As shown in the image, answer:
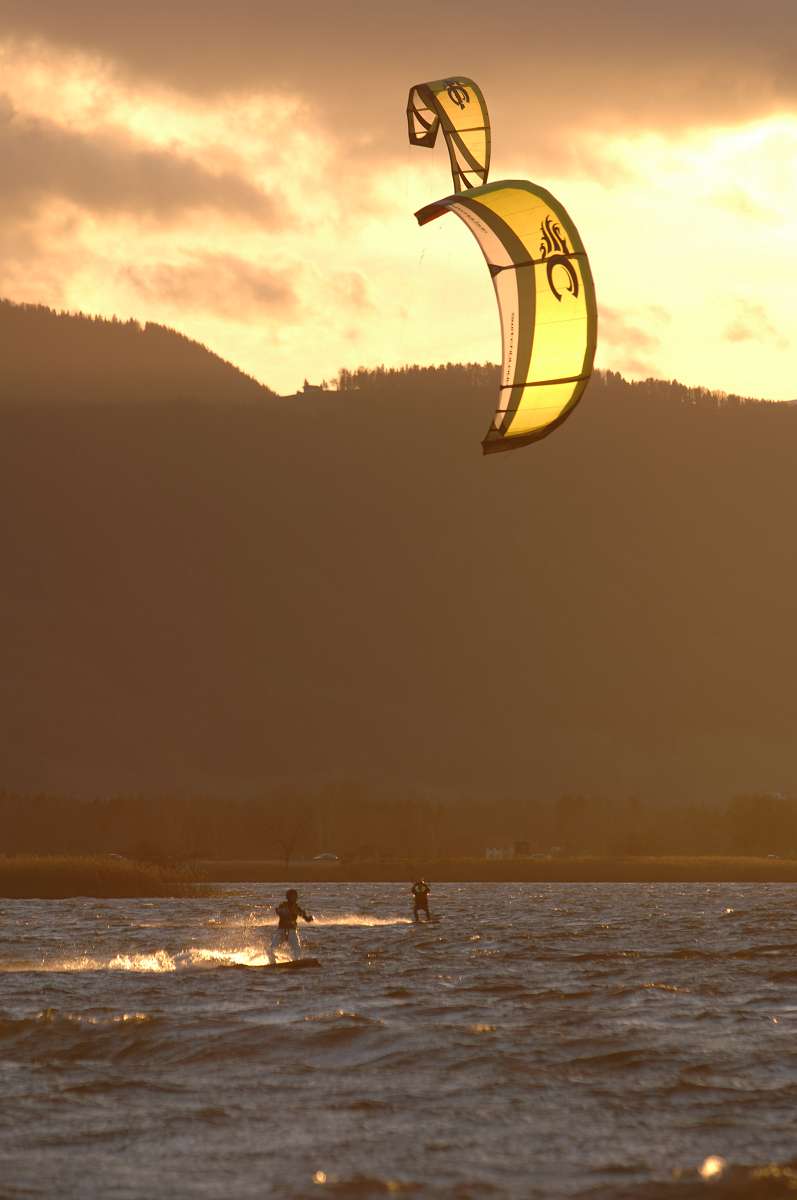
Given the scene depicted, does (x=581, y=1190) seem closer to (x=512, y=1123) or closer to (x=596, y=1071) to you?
(x=512, y=1123)

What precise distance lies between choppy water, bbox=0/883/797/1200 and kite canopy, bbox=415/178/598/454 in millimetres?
9725

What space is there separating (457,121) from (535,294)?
162 inches

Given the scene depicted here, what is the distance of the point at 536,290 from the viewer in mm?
27047

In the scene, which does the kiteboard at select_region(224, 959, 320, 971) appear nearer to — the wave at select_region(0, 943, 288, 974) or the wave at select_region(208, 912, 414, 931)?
the wave at select_region(0, 943, 288, 974)

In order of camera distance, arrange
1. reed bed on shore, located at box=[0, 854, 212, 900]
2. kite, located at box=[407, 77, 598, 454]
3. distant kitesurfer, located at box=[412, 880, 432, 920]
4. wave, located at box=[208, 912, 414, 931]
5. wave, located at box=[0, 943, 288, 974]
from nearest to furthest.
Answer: kite, located at box=[407, 77, 598, 454] < wave, located at box=[0, 943, 288, 974] < wave, located at box=[208, 912, 414, 931] < distant kitesurfer, located at box=[412, 880, 432, 920] < reed bed on shore, located at box=[0, 854, 212, 900]

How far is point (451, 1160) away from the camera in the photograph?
746 inches

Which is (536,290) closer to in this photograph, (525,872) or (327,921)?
(327,921)

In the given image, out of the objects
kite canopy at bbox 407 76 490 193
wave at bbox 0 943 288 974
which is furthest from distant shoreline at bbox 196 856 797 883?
kite canopy at bbox 407 76 490 193

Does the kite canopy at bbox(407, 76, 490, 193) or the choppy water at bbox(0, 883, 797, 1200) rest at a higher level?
the kite canopy at bbox(407, 76, 490, 193)

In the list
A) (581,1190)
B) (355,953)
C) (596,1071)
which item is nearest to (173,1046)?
(596,1071)

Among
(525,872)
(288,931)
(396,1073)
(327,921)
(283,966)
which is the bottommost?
(525,872)

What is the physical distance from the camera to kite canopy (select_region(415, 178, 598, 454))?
2667 centimetres

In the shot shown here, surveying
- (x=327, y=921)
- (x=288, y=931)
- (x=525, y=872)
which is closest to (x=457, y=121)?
(x=288, y=931)

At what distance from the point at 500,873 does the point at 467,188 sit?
158m
